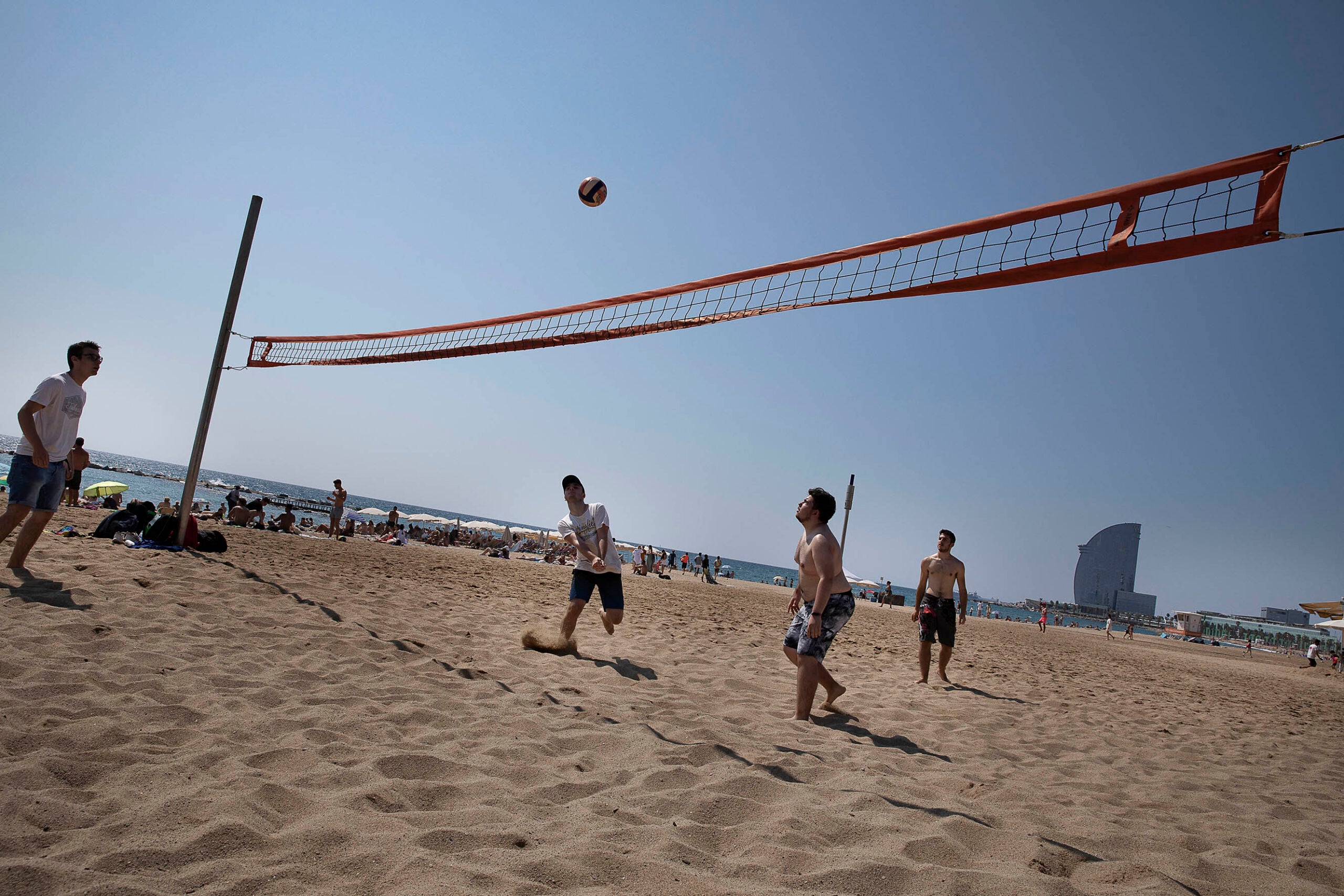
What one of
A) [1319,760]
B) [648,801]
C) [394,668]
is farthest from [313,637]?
[1319,760]

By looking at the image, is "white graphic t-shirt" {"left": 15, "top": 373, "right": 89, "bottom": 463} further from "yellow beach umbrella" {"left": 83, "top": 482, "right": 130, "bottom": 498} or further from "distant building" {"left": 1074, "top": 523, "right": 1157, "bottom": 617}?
"distant building" {"left": 1074, "top": 523, "right": 1157, "bottom": 617}

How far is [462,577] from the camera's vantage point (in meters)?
9.82

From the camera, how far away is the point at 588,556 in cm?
550

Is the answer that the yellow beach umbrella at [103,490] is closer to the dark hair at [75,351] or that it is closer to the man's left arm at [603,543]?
the dark hair at [75,351]

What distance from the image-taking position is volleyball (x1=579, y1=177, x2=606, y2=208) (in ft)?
23.4

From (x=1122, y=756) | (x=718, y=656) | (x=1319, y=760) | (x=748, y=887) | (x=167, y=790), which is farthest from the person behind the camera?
(x=718, y=656)

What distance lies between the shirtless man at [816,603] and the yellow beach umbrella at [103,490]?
1758 centimetres

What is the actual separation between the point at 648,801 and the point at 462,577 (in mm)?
8002

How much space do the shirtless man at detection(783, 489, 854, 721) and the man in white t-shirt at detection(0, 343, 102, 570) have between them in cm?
497

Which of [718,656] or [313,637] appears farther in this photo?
[718,656]

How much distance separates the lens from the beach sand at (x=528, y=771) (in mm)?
A: 1882

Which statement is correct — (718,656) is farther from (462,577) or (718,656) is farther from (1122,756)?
(462,577)

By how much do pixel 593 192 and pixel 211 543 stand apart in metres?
5.65

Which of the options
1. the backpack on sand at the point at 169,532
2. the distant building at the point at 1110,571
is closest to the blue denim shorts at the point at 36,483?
the backpack on sand at the point at 169,532
